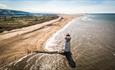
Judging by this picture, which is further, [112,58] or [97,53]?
[97,53]

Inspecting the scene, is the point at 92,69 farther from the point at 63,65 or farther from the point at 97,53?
the point at 97,53

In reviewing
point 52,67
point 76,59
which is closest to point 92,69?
point 76,59

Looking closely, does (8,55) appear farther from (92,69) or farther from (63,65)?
(92,69)

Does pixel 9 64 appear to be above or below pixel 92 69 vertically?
above

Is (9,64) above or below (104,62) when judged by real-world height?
above

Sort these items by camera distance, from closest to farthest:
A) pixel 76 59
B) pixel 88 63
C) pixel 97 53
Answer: pixel 88 63, pixel 76 59, pixel 97 53

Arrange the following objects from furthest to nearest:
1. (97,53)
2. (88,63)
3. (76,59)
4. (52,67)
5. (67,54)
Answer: (97,53), (67,54), (76,59), (88,63), (52,67)

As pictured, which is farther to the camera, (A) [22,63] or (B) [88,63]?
(B) [88,63]

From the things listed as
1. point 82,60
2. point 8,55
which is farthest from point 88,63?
point 8,55

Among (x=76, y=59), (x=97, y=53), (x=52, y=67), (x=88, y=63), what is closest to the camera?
(x=52, y=67)
